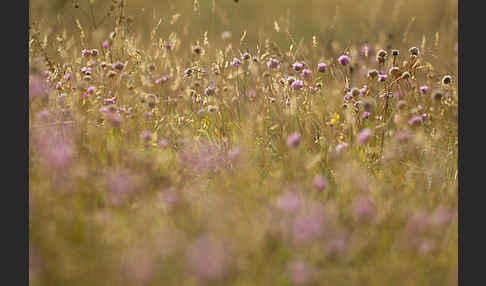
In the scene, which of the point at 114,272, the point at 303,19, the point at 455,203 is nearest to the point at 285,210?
the point at 114,272

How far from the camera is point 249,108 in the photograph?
2266mm

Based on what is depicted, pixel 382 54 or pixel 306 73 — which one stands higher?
pixel 382 54

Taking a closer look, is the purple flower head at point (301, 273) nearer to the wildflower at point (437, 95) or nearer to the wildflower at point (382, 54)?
the wildflower at point (437, 95)

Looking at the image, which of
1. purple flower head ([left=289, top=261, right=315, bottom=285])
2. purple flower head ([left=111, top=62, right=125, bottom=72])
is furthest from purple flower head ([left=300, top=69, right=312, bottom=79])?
purple flower head ([left=289, top=261, right=315, bottom=285])

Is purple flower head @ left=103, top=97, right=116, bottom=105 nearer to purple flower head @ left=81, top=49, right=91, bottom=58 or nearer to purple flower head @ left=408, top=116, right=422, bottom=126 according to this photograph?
purple flower head @ left=81, top=49, right=91, bottom=58

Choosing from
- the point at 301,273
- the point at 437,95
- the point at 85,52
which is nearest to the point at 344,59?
the point at 437,95

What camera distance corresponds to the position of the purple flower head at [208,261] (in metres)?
1.21

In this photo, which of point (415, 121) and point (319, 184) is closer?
point (319, 184)

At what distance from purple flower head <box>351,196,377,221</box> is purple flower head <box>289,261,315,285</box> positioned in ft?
1.00

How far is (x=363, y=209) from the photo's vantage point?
1.52m

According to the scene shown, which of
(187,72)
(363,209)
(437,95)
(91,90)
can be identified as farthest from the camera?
(187,72)

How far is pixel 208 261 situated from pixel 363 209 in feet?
1.80

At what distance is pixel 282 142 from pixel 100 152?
719 millimetres

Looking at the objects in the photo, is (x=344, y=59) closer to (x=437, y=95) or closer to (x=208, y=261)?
(x=437, y=95)
